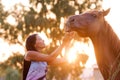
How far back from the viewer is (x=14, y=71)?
123ft

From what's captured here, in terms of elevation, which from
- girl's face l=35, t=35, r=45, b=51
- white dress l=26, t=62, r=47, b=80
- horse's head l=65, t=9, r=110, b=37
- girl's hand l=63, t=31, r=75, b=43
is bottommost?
white dress l=26, t=62, r=47, b=80

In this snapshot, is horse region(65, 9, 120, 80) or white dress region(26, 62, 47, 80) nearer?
horse region(65, 9, 120, 80)

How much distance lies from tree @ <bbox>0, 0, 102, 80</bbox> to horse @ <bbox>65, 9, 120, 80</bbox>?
3224 cm

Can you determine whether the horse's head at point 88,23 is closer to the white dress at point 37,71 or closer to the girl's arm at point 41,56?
the girl's arm at point 41,56

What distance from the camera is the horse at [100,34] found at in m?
4.09

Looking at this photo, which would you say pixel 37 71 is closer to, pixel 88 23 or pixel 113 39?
pixel 88 23

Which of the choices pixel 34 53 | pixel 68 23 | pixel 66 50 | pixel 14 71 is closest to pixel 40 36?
pixel 34 53

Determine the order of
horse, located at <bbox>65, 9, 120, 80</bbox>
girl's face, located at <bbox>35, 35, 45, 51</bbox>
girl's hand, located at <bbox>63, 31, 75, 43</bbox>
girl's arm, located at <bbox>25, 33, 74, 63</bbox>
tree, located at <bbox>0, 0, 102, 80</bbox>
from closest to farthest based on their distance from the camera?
horse, located at <bbox>65, 9, 120, 80</bbox> → girl's hand, located at <bbox>63, 31, 75, 43</bbox> → girl's arm, located at <bbox>25, 33, 74, 63</bbox> → girl's face, located at <bbox>35, 35, 45, 51</bbox> → tree, located at <bbox>0, 0, 102, 80</bbox>

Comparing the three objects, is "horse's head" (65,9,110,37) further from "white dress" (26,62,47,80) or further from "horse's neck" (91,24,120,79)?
"white dress" (26,62,47,80)

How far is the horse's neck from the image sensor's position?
13.4ft

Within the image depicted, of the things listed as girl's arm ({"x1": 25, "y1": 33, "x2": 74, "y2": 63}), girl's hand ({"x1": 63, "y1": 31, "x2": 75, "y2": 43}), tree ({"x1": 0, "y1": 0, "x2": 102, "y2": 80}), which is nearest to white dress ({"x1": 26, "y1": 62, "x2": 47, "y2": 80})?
girl's arm ({"x1": 25, "y1": 33, "x2": 74, "y2": 63})

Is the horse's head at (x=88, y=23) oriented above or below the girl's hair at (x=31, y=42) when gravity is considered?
above

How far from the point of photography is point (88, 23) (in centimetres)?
421

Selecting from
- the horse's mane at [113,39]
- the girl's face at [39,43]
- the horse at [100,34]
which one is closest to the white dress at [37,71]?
the girl's face at [39,43]
